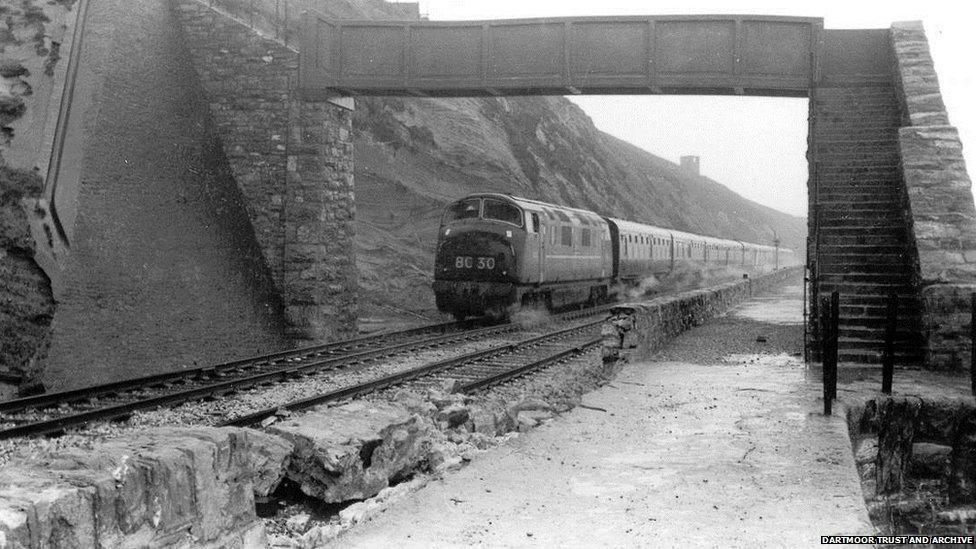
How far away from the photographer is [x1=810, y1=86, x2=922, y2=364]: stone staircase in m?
11.7

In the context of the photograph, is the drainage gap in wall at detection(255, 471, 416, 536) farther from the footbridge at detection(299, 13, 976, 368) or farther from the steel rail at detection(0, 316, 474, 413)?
the footbridge at detection(299, 13, 976, 368)

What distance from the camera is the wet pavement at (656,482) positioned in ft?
14.4

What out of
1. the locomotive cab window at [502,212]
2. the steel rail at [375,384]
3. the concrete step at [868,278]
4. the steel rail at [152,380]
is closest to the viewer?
the steel rail at [375,384]

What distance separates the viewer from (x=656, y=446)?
21.4 feet

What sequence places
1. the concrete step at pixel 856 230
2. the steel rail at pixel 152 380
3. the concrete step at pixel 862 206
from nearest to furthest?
1. the steel rail at pixel 152 380
2. the concrete step at pixel 856 230
3. the concrete step at pixel 862 206

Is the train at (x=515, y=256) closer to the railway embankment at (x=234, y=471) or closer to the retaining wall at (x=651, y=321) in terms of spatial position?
the retaining wall at (x=651, y=321)

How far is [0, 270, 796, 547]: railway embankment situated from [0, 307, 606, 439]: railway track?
91.0 inches

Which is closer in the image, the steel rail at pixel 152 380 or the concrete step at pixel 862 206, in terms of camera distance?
the steel rail at pixel 152 380

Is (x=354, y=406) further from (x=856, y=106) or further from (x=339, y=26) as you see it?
(x=856, y=106)

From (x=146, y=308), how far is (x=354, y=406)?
7.70 metres

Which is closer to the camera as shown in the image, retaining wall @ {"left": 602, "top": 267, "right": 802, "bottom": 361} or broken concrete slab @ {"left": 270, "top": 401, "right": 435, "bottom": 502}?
broken concrete slab @ {"left": 270, "top": 401, "right": 435, "bottom": 502}

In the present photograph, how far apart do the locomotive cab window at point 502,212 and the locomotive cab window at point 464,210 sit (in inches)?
10.1

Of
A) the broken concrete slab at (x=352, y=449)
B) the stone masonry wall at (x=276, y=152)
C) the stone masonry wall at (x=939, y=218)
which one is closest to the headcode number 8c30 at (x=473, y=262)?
the stone masonry wall at (x=276, y=152)

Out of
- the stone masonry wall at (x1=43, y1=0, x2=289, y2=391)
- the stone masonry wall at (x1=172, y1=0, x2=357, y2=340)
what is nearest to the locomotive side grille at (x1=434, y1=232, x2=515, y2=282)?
the stone masonry wall at (x1=172, y1=0, x2=357, y2=340)
